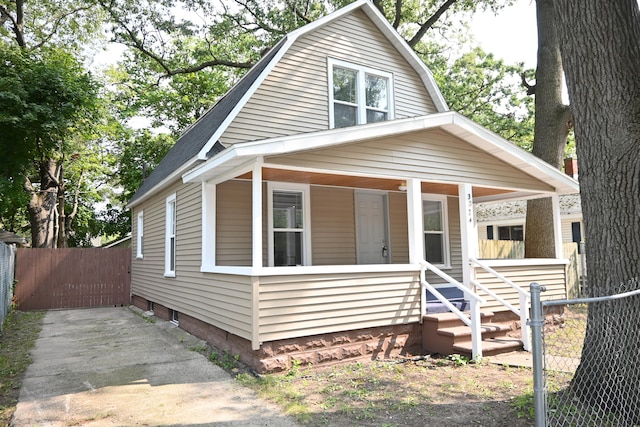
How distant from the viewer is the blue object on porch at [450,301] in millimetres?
7336

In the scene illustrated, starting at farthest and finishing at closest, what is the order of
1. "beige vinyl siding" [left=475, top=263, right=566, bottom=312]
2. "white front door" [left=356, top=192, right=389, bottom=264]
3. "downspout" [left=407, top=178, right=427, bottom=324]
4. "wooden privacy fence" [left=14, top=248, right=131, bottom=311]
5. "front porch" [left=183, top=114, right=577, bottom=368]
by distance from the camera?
"wooden privacy fence" [left=14, top=248, right=131, bottom=311] < "white front door" [left=356, top=192, right=389, bottom=264] < "beige vinyl siding" [left=475, top=263, right=566, bottom=312] < "downspout" [left=407, top=178, right=427, bottom=324] < "front porch" [left=183, top=114, right=577, bottom=368]

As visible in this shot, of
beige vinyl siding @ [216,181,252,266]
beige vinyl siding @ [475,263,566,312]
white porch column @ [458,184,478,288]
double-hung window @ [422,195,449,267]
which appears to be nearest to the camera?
white porch column @ [458,184,478,288]

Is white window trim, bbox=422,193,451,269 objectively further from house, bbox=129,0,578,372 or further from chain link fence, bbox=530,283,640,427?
chain link fence, bbox=530,283,640,427

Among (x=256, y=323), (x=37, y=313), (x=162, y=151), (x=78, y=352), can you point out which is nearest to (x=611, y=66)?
(x=256, y=323)

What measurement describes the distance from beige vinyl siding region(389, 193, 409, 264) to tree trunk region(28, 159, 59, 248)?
1467cm

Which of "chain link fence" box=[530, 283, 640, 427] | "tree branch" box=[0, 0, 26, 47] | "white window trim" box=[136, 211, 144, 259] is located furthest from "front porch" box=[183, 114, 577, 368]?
"tree branch" box=[0, 0, 26, 47]

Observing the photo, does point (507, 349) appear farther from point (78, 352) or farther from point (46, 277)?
point (46, 277)

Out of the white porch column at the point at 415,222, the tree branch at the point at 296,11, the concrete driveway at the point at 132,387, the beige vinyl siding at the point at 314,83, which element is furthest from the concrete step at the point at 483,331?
the tree branch at the point at 296,11

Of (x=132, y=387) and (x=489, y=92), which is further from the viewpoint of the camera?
(x=489, y=92)

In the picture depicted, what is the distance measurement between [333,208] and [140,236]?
7.07m

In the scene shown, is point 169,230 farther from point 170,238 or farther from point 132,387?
point 132,387

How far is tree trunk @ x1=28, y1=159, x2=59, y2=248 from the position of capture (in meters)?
17.9

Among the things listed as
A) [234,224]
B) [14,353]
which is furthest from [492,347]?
[14,353]

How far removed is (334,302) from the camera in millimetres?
6227
